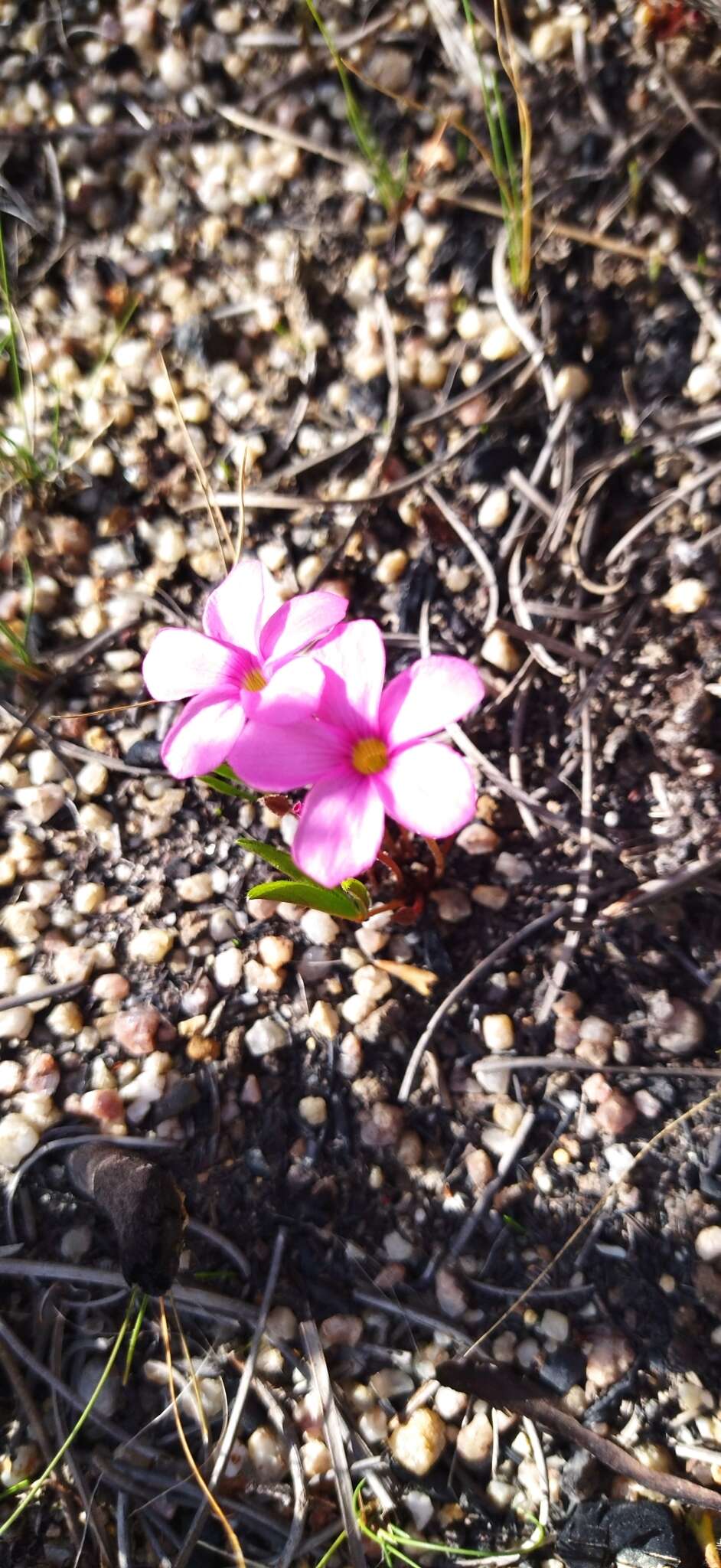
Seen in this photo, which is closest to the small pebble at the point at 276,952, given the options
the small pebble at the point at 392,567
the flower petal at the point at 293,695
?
the flower petal at the point at 293,695

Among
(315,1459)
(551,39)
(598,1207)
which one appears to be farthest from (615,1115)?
(551,39)

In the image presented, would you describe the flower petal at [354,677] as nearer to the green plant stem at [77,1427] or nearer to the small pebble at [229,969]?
the small pebble at [229,969]

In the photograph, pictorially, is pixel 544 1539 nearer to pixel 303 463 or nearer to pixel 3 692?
pixel 3 692

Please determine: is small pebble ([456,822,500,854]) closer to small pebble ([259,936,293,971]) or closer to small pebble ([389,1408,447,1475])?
small pebble ([259,936,293,971])

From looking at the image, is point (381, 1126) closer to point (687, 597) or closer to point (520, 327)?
point (687, 597)

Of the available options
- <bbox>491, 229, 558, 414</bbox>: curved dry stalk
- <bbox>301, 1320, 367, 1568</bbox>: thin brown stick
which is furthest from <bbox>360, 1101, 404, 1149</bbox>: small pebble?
<bbox>491, 229, 558, 414</bbox>: curved dry stalk

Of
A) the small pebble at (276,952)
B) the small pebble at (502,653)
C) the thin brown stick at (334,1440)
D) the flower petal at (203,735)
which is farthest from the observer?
the small pebble at (502,653)

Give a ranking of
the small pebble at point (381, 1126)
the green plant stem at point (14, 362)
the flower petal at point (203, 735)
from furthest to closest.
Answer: the green plant stem at point (14, 362) < the small pebble at point (381, 1126) < the flower petal at point (203, 735)

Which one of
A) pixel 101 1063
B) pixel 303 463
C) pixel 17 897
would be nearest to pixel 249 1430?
pixel 101 1063

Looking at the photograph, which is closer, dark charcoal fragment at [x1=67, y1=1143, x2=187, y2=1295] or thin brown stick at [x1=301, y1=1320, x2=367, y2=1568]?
thin brown stick at [x1=301, y1=1320, x2=367, y2=1568]
